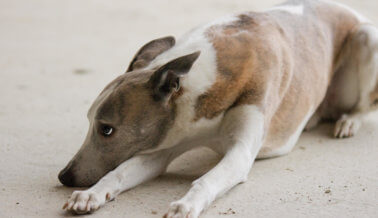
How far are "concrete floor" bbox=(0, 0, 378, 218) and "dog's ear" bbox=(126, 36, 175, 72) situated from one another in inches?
26.9

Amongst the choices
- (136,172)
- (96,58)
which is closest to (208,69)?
(136,172)

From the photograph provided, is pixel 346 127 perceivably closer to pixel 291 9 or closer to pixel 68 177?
pixel 291 9

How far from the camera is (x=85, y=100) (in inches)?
208

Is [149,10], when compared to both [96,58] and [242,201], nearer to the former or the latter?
[96,58]

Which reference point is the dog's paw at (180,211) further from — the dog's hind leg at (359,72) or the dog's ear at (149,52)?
the dog's hind leg at (359,72)

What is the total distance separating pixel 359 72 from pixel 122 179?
2.15m

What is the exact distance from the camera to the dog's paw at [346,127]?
4.43 meters

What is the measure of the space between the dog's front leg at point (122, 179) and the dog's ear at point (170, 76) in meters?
0.42

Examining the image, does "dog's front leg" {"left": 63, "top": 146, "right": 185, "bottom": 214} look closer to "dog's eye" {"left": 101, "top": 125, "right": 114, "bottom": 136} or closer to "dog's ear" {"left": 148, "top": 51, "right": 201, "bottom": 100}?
"dog's eye" {"left": 101, "top": 125, "right": 114, "bottom": 136}

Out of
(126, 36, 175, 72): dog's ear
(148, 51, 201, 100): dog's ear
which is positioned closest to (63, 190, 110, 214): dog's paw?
(148, 51, 201, 100): dog's ear

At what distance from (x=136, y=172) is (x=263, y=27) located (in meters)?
1.22

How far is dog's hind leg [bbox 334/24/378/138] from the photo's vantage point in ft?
14.5

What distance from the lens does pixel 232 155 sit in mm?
3297

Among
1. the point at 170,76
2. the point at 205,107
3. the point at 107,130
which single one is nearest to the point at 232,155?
the point at 205,107
